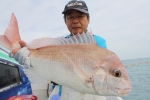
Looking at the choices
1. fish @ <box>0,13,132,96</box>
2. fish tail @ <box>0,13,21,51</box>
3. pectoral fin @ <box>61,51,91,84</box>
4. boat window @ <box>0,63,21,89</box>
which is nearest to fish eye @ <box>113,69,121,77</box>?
fish @ <box>0,13,132,96</box>

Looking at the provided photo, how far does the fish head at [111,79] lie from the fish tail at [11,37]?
3.55ft

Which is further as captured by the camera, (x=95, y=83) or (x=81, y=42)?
(x=81, y=42)

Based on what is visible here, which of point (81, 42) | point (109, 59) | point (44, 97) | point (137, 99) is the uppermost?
point (81, 42)

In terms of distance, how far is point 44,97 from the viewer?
203 inches

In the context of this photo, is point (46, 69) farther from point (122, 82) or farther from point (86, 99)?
point (122, 82)

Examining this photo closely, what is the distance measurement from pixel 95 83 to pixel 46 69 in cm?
62

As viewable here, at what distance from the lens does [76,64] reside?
1.89 m

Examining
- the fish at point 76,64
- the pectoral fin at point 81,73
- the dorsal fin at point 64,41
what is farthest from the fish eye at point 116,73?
the dorsal fin at point 64,41

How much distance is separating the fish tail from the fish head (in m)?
1.08

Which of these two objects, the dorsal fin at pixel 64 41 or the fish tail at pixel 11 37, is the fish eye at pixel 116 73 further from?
the fish tail at pixel 11 37

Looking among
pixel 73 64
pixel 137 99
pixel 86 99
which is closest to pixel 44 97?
pixel 86 99

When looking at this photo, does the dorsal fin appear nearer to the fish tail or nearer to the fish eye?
the fish tail

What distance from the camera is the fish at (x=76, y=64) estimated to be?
70.5 inches

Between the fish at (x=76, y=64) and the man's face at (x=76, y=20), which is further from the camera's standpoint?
the man's face at (x=76, y=20)
